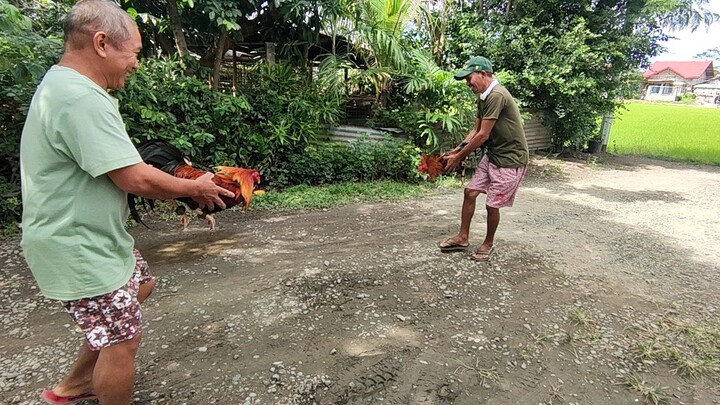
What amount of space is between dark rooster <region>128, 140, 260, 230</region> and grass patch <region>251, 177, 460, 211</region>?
135 inches

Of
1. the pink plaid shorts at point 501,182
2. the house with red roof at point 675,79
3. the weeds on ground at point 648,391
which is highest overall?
the house with red roof at point 675,79

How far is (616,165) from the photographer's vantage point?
1128 centimetres

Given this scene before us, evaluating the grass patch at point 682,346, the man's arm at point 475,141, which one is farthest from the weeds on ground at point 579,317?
the man's arm at point 475,141

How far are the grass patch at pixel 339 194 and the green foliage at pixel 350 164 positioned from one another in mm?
229

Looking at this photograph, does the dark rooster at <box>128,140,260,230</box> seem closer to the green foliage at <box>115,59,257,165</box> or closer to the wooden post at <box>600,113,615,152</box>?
the green foliage at <box>115,59,257,165</box>

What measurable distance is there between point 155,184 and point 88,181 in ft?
0.75

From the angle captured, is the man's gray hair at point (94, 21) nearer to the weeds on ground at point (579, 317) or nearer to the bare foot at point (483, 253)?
the weeds on ground at point (579, 317)

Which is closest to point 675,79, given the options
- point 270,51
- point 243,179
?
point 270,51

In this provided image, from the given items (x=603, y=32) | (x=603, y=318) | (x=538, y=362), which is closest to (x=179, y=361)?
(x=538, y=362)

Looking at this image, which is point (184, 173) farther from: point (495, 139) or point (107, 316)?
point (495, 139)

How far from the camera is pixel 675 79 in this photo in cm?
6291

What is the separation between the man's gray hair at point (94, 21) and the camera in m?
1.53

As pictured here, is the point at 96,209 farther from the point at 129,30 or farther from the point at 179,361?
the point at 179,361

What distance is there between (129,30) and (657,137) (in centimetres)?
1911
